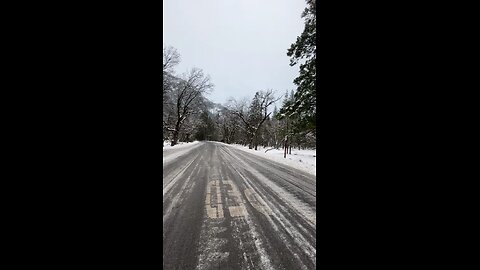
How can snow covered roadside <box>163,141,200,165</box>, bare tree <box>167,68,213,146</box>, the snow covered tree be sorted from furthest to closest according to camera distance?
bare tree <box>167,68,213,146</box> < snow covered roadside <box>163,141,200,165</box> < the snow covered tree

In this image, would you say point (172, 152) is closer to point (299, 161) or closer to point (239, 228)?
point (299, 161)

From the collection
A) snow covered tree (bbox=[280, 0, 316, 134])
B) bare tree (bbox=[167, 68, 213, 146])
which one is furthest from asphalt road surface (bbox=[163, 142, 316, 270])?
bare tree (bbox=[167, 68, 213, 146])

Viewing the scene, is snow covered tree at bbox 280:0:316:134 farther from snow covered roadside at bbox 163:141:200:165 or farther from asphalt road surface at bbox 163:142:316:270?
snow covered roadside at bbox 163:141:200:165

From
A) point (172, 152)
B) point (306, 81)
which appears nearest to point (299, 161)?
point (306, 81)

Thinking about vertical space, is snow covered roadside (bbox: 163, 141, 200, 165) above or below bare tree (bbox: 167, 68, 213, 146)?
below

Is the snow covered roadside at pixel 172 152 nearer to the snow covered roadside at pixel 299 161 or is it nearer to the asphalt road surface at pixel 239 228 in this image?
the snow covered roadside at pixel 299 161

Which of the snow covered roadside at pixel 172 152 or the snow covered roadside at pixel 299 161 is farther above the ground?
the snow covered roadside at pixel 172 152

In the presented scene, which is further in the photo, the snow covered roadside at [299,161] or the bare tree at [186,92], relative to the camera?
the bare tree at [186,92]

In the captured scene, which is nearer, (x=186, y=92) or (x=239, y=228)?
(x=239, y=228)

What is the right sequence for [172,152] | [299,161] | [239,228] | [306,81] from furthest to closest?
[172,152] → [299,161] → [306,81] → [239,228]

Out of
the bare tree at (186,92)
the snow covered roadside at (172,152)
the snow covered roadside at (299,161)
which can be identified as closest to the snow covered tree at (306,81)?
the snow covered roadside at (299,161)

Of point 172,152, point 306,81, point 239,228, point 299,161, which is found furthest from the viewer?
point 172,152
